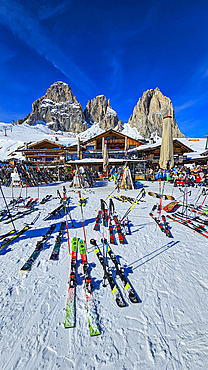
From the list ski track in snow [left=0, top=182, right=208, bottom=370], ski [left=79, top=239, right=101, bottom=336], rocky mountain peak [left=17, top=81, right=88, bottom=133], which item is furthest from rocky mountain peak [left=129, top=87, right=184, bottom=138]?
ski [left=79, top=239, right=101, bottom=336]

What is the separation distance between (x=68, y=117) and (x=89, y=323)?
13792 centimetres

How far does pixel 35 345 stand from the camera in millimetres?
1886

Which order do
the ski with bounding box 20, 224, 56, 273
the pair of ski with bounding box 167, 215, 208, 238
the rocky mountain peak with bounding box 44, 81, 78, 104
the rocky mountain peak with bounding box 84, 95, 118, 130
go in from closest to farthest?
1. the ski with bounding box 20, 224, 56, 273
2. the pair of ski with bounding box 167, 215, 208, 238
3. the rocky mountain peak with bounding box 44, 81, 78, 104
4. the rocky mountain peak with bounding box 84, 95, 118, 130

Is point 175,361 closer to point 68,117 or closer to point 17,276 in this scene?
point 17,276

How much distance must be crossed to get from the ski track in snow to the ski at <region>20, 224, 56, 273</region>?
12 centimetres

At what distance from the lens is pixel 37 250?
12.7 feet

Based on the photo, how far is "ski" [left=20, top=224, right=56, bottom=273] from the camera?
322cm

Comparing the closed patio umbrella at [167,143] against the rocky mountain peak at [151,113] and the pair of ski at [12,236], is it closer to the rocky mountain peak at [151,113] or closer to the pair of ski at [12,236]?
the pair of ski at [12,236]

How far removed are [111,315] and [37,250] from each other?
8.15 ft

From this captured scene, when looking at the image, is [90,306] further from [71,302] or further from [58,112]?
[58,112]

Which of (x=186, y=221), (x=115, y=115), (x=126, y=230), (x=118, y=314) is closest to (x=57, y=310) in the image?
(x=118, y=314)

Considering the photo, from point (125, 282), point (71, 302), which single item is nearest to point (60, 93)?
point (125, 282)

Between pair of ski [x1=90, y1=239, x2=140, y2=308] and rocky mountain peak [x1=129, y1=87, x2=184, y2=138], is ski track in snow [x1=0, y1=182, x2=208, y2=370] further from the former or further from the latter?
rocky mountain peak [x1=129, y1=87, x2=184, y2=138]

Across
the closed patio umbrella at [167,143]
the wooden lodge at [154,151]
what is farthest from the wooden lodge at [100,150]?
the closed patio umbrella at [167,143]
